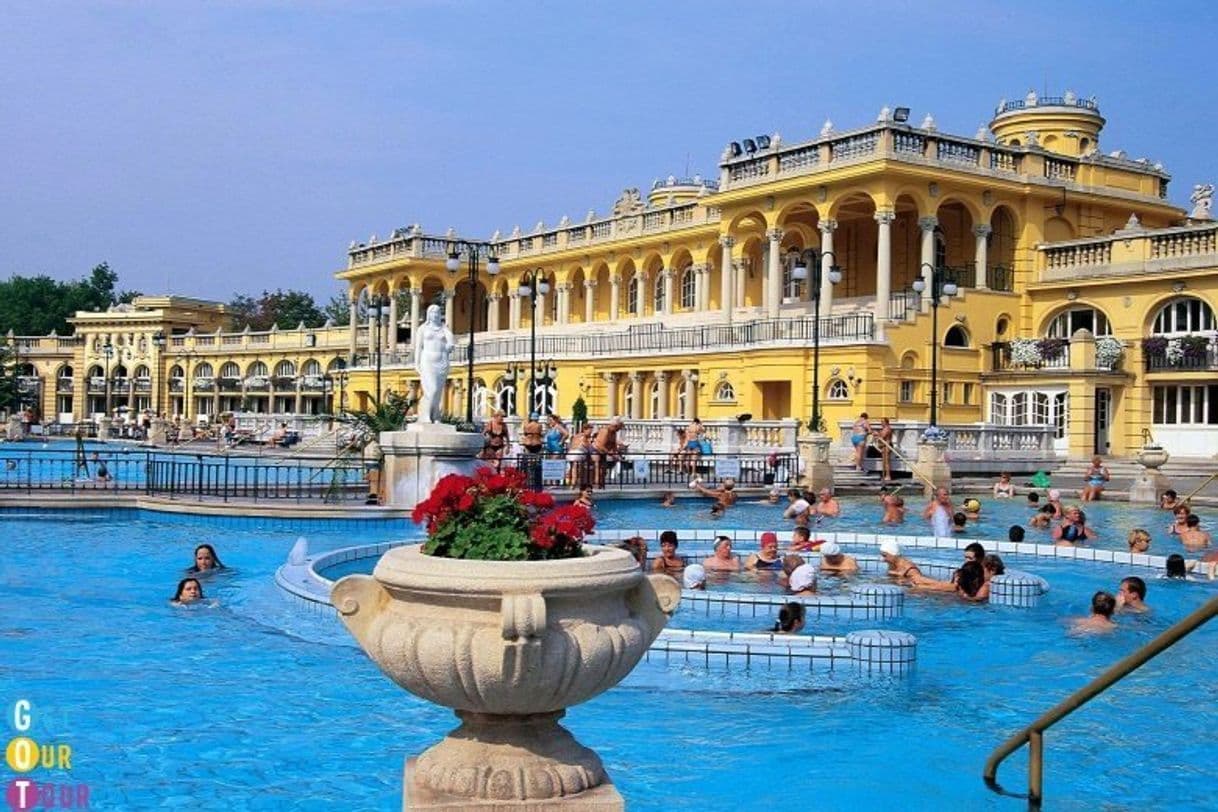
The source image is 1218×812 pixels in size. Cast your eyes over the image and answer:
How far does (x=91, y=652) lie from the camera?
1007cm

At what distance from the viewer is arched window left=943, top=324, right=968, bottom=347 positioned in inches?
1420

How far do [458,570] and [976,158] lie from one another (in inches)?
1407

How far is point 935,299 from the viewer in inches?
1340

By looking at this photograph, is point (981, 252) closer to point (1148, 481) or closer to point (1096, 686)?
point (1148, 481)

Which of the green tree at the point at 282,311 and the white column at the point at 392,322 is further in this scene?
the green tree at the point at 282,311

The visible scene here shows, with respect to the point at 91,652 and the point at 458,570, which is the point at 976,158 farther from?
the point at 458,570

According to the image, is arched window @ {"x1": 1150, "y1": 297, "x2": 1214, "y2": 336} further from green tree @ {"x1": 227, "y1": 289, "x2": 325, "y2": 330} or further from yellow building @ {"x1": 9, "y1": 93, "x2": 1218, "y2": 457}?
green tree @ {"x1": 227, "y1": 289, "x2": 325, "y2": 330}

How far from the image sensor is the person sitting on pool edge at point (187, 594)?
1221 cm

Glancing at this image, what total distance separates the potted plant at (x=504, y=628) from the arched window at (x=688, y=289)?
46.8 m

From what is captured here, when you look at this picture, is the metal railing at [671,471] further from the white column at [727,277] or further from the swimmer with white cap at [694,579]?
the white column at [727,277]

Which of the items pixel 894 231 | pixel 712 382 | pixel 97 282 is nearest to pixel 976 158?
pixel 894 231

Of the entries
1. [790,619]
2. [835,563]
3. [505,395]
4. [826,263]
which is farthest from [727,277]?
[790,619]

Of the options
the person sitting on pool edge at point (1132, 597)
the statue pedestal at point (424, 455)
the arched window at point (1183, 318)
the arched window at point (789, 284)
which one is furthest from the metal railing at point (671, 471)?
the arched window at point (789, 284)

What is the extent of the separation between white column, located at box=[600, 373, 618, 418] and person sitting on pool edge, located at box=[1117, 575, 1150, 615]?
109 feet
